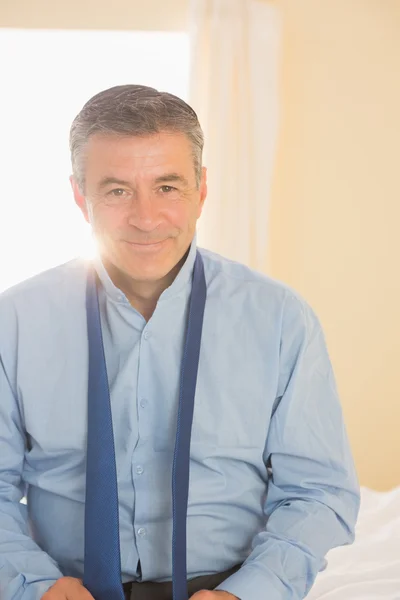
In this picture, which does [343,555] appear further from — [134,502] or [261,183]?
[261,183]

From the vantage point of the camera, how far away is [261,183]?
12.3ft

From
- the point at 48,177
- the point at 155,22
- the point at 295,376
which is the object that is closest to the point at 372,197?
the point at 155,22

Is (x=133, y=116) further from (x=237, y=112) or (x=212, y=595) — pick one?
(x=237, y=112)

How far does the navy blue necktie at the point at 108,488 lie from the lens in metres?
1.63

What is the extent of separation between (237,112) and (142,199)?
212 cm

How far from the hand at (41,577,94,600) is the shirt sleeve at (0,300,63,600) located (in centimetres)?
4

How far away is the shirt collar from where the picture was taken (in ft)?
6.02

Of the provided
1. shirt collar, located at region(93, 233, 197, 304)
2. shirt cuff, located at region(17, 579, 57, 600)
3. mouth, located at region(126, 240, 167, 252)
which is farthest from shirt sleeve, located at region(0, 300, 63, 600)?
mouth, located at region(126, 240, 167, 252)

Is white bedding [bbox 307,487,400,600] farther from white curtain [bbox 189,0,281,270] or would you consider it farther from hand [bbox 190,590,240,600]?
white curtain [bbox 189,0,281,270]

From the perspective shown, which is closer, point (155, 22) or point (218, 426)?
point (218, 426)

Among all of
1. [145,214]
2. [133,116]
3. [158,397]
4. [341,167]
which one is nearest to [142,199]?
[145,214]

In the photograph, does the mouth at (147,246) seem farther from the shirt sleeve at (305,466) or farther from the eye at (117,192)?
the shirt sleeve at (305,466)

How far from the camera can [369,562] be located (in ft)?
7.30

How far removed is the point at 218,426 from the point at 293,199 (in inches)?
88.2
